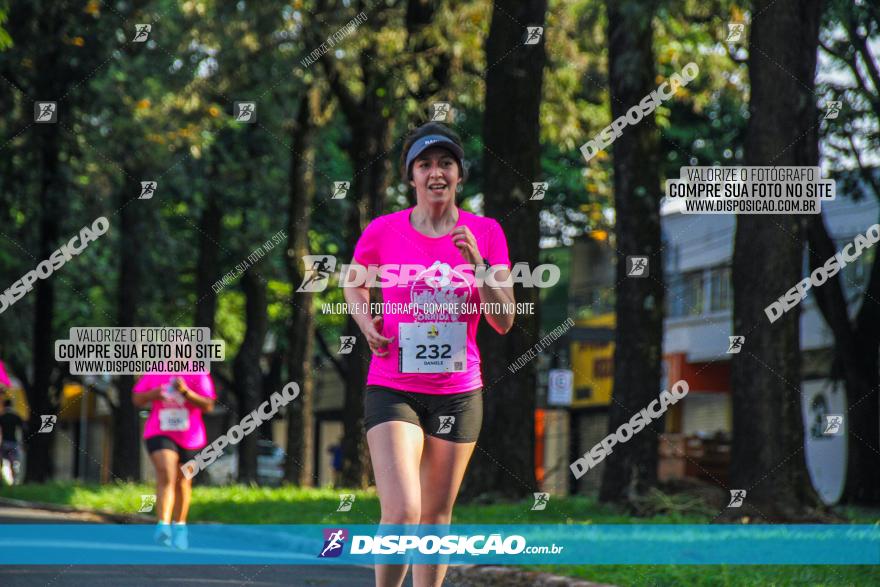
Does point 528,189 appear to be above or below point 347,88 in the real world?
below

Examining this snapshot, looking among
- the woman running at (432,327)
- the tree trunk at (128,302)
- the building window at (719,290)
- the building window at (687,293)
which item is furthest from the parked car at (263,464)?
the woman running at (432,327)

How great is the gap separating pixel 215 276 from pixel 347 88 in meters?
9.57

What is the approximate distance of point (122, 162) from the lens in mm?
24781

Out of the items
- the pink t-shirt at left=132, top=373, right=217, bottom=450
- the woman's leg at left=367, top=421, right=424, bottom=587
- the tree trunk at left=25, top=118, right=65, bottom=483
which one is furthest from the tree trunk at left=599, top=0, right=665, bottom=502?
the tree trunk at left=25, top=118, right=65, bottom=483

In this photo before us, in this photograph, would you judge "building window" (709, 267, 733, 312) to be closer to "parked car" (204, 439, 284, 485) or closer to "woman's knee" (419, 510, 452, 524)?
"parked car" (204, 439, 284, 485)

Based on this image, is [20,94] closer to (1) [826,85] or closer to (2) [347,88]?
(2) [347,88]

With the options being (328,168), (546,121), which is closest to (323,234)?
(328,168)

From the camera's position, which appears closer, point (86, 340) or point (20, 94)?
point (86, 340)

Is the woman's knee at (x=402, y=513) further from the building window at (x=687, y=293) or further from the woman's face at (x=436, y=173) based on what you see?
the building window at (x=687, y=293)

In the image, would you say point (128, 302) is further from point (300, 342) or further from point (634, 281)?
point (634, 281)

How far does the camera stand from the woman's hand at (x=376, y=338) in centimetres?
631

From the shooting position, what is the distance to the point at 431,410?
20.8 feet

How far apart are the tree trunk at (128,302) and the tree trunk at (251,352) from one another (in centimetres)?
209

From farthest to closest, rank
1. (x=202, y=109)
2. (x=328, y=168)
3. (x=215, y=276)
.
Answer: (x=328, y=168) → (x=215, y=276) → (x=202, y=109)
